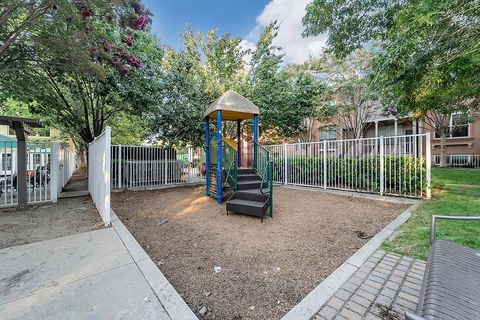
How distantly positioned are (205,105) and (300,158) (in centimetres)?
532

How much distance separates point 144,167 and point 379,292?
10285 millimetres

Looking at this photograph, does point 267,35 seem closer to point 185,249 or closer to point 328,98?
point 328,98

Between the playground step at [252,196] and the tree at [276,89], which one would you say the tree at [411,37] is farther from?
the tree at [276,89]

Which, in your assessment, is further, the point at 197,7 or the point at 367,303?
the point at 197,7

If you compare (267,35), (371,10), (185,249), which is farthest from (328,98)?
(185,249)

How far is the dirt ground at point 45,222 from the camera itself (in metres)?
3.98

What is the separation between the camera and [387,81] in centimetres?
507

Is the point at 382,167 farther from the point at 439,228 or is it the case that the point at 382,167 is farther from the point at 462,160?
the point at 462,160

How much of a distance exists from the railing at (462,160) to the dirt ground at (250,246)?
17032 millimetres

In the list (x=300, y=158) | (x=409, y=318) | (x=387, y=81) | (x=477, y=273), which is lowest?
(x=477, y=273)

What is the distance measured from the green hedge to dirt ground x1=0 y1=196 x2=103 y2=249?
25.2 ft

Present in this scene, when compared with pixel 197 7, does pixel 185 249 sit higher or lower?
lower

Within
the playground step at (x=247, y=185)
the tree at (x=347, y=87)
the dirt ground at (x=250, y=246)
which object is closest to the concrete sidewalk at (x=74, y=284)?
the dirt ground at (x=250, y=246)

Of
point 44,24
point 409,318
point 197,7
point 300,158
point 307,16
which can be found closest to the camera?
point 409,318
